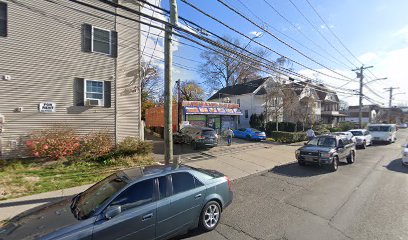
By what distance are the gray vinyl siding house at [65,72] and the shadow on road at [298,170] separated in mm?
7868

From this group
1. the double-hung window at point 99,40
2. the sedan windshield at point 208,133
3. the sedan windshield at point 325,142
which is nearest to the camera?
the sedan windshield at point 325,142

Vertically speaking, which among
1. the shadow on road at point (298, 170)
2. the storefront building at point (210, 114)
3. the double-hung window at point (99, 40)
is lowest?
the shadow on road at point (298, 170)

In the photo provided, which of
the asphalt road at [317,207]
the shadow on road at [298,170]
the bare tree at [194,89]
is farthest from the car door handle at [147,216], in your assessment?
the bare tree at [194,89]

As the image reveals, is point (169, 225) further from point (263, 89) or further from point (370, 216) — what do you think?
point (263, 89)

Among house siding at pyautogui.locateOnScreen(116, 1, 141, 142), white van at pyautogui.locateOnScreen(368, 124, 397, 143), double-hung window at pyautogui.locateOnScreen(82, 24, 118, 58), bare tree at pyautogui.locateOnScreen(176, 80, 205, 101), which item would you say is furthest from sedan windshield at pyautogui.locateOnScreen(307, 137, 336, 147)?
bare tree at pyautogui.locateOnScreen(176, 80, 205, 101)

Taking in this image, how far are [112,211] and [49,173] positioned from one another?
694 cm

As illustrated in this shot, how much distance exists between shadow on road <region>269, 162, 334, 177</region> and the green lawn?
5.98 m

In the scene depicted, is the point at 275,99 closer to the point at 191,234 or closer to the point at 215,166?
the point at 215,166

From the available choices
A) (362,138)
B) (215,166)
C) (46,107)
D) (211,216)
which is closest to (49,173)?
(46,107)

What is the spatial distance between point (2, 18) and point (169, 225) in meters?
11.6

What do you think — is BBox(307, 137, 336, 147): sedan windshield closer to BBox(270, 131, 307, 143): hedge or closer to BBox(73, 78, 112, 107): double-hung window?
BBox(270, 131, 307, 143): hedge

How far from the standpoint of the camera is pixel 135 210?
11.8ft

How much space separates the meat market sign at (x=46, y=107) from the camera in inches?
396

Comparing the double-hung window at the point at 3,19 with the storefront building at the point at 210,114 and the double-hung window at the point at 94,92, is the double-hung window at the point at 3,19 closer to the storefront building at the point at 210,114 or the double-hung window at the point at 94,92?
the double-hung window at the point at 94,92
